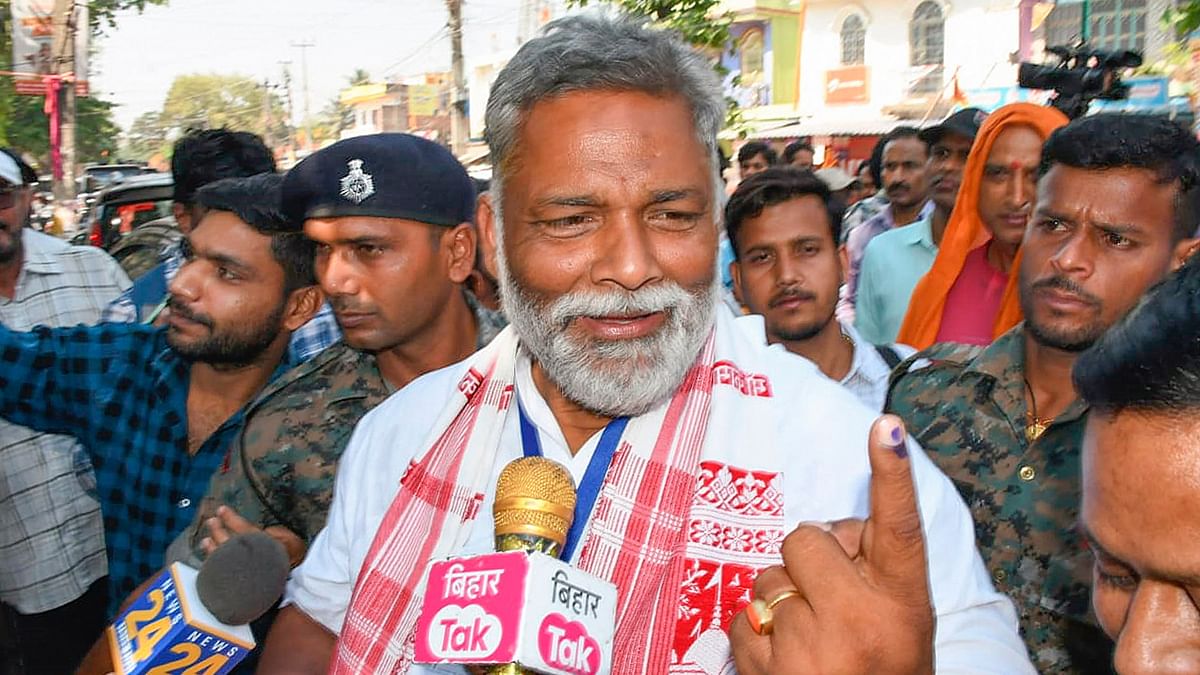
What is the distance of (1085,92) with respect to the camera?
4.32m

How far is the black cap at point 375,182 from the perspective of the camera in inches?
114

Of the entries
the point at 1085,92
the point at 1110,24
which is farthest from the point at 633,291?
the point at 1110,24

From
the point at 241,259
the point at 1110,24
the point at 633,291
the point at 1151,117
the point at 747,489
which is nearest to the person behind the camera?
the point at 747,489

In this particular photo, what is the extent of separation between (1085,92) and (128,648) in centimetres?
395

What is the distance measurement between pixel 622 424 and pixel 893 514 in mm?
885

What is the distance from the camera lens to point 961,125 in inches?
217

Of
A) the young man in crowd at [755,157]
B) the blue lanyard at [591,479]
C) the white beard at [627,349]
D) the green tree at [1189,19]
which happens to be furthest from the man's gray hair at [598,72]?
the young man in crowd at [755,157]

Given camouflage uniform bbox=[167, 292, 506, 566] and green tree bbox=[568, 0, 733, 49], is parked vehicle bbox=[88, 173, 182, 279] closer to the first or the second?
green tree bbox=[568, 0, 733, 49]

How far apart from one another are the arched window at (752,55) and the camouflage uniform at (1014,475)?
99.9ft

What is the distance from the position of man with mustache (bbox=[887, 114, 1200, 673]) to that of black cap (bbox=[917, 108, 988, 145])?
2.71 m

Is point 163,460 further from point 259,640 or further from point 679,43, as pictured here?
point 679,43

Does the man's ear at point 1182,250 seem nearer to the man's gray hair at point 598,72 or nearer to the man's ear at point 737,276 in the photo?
the man's gray hair at point 598,72

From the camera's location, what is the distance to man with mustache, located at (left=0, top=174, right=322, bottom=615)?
114 inches

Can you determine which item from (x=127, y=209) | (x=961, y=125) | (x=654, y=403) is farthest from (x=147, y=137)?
(x=654, y=403)
